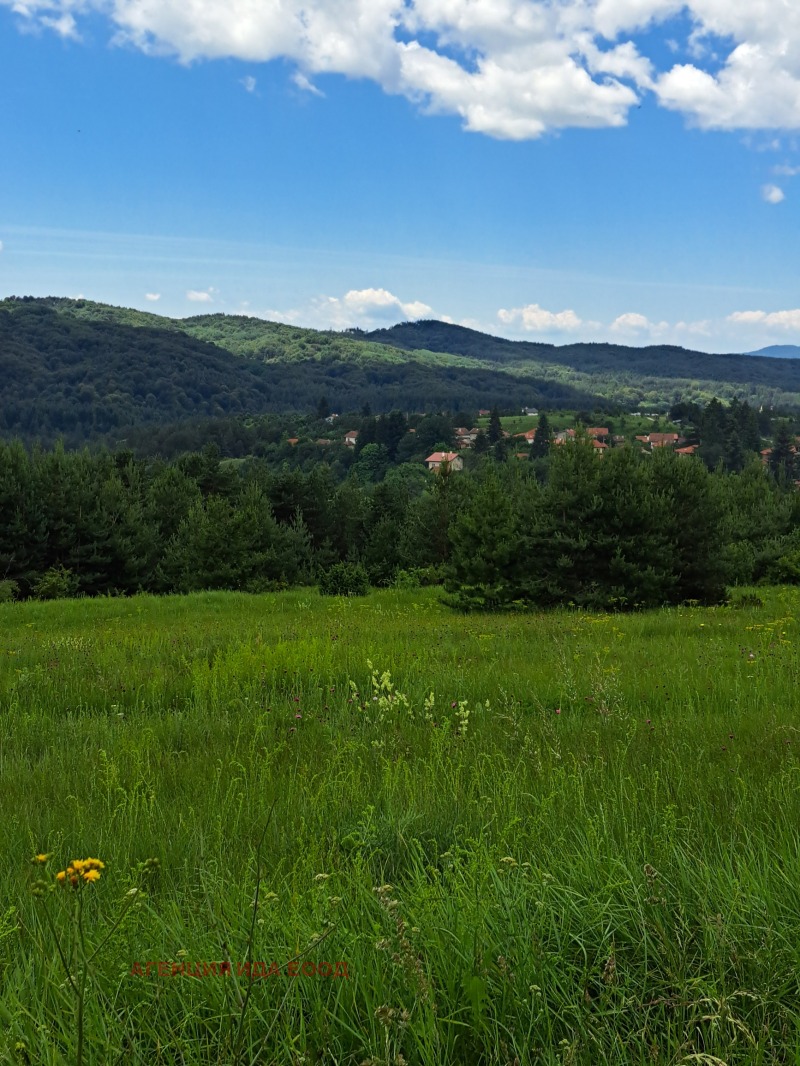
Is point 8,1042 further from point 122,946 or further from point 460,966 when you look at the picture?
point 460,966

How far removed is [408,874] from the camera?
9.25 ft

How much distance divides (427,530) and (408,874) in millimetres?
45182

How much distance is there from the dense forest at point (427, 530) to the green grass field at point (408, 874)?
14008 mm

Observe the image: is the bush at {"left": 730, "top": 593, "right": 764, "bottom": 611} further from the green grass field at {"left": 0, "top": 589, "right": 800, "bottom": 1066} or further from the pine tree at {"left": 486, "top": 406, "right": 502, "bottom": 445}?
the pine tree at {"left": 486, "top": 406, "right": 502, "bottom": 445}

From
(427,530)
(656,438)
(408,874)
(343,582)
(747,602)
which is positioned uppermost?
(408,874)

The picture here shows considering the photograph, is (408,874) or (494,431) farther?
(494,431)

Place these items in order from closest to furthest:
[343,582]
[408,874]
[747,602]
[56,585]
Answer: [408,874]
[747,602]
[343,582]
[56,585]

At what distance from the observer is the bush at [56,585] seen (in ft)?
95.8

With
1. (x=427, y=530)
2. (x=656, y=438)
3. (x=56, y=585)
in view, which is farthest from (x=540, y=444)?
(x=56, y=585)

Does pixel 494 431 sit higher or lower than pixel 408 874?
lower

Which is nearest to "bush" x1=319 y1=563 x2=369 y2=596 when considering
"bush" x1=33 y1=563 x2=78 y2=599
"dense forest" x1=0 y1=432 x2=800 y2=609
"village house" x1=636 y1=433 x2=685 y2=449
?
"dense forest" x1=0 y1=432 x2=800 y2=609

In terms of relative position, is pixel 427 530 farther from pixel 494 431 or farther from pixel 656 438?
pixel 656 438

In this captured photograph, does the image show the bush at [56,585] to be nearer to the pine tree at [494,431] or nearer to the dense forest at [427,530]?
the dense forest at [427,530]

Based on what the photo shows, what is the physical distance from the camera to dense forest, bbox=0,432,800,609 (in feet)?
67.2
